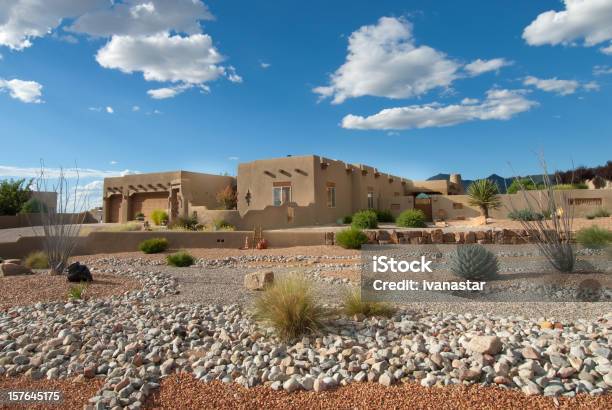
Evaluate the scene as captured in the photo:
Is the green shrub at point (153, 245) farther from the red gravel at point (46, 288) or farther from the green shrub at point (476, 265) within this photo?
the green shrub at point (476, 265)

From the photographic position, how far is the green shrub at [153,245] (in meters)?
15.1

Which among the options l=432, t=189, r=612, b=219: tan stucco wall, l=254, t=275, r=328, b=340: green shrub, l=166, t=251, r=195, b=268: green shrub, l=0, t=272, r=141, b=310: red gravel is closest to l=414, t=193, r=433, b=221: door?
l=432, t=189, r=612, b=219: tan stucco wall

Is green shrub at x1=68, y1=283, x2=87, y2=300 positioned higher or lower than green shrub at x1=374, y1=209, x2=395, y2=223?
lower

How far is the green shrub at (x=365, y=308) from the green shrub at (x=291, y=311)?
1.79ft

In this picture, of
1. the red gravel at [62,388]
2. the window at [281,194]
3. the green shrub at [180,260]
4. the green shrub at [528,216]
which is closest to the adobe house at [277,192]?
the window at [281,194]

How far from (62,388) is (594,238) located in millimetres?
13125

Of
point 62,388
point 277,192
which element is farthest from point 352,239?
point 62,388

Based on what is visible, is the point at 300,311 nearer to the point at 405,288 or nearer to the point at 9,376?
the point at 9,376

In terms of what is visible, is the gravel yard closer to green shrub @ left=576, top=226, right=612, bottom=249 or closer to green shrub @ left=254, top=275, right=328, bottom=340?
green shrub @ left=254, top=275, right=328, bottom=340

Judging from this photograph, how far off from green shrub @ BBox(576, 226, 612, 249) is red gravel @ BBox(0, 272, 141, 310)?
38.8 feet

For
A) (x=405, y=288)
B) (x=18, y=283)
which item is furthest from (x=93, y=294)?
(x=405, y=288)

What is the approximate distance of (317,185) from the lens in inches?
878

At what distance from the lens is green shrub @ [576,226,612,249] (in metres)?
11.6

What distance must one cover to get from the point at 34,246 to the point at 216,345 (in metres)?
15.3
